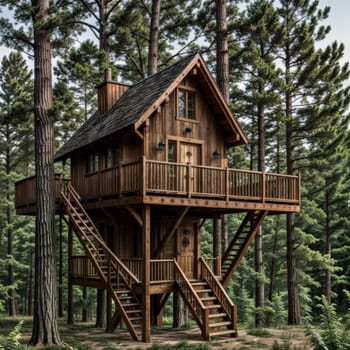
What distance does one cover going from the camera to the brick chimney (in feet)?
76.9

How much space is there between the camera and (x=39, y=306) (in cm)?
1562

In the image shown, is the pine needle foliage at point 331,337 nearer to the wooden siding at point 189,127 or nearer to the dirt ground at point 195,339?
the dirt ground at point 195,339

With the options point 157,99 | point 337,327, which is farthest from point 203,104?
point 337,327

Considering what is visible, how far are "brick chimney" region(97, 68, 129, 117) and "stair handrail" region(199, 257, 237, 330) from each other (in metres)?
8.42

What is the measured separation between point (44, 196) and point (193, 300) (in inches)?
248

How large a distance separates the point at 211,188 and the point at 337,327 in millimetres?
7581

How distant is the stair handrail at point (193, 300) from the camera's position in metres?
16.5

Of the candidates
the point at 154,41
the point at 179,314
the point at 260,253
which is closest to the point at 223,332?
the point at 179,314

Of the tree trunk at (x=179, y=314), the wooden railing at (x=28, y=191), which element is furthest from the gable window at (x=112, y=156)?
the tree trunk at (x=179, y=314)

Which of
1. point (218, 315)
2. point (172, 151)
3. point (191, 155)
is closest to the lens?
point (218, 315)

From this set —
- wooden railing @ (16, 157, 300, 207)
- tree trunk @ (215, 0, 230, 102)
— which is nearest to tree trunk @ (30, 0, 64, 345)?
wooden railing @ (16, 157, 300, 207)

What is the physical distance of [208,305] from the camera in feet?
59.5

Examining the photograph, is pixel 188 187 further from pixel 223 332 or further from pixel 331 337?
pixel 331 337

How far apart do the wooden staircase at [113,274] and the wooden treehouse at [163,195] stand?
0.04 metres
